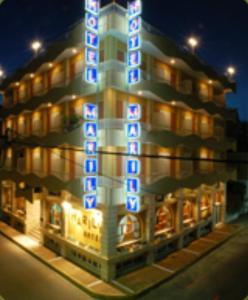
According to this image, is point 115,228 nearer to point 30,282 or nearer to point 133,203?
point 133,203

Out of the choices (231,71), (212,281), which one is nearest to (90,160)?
(212,281)

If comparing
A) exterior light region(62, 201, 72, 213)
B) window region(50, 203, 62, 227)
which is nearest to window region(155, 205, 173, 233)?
exterior light region(62, 201, 72, 213)

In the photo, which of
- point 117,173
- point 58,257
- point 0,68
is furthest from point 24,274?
point 0,68

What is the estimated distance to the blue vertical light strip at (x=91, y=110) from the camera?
13.3 m

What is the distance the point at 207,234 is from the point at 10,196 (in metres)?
18.4

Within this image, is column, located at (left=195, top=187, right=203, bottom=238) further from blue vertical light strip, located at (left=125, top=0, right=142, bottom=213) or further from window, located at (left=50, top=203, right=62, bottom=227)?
window, located at (left=50, top=203, right=62, bottom=227)

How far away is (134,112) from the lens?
13.3 m

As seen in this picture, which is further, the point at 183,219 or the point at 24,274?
the point at 183,219

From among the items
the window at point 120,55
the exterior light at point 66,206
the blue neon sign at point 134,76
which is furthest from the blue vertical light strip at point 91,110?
the exterior light at point 66,206

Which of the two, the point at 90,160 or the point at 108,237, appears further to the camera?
the point at 90,160

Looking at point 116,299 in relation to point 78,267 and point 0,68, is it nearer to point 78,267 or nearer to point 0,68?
point 78,267

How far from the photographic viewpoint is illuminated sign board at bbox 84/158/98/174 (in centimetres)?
1354

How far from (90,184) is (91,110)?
13.2ft

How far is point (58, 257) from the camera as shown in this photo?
53.1 ft
